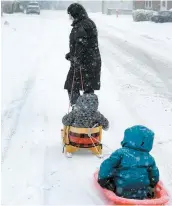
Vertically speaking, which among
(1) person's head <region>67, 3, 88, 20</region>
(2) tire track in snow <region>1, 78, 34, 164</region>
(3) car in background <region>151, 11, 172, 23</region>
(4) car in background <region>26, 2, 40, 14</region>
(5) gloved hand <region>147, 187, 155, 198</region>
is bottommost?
(4) car in background <region>26, 2, 40, 14</region>

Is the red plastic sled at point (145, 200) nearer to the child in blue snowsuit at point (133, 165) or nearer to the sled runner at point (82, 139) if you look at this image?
the child in blue snowsuit at point (133, 165)

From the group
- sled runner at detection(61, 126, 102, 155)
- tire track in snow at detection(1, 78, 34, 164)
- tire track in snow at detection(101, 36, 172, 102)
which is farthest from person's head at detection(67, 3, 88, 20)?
tire track in snow at detection(101, 36, 172, 102)

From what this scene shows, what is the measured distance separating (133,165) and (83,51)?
9.17 ft

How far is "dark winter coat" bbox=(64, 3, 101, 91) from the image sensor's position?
279 inches

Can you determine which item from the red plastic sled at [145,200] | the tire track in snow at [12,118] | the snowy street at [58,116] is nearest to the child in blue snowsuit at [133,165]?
the red plastic sled at [145,200]

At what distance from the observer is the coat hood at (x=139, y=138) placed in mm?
4785

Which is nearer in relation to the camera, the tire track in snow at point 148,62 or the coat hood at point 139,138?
the coat hood at point 139,138

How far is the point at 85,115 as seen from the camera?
6332 millimetres

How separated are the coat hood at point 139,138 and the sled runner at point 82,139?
58.0 inches

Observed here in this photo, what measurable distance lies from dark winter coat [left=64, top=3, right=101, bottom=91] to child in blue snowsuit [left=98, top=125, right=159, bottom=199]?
2.57 m

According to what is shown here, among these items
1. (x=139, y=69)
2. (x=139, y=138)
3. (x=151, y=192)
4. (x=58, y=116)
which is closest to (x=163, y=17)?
(x=139, y=69)

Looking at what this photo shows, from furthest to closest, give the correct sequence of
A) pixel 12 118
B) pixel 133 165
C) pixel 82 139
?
pixel 12 118
pixel 82 139
pixel 133 165

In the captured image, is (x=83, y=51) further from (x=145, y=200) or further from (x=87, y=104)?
(x=145, y=200)

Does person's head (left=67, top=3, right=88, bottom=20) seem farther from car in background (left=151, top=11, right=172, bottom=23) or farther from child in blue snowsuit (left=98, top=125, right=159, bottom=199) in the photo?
car in background (left=151, top=11, right=172, bottom=23)
